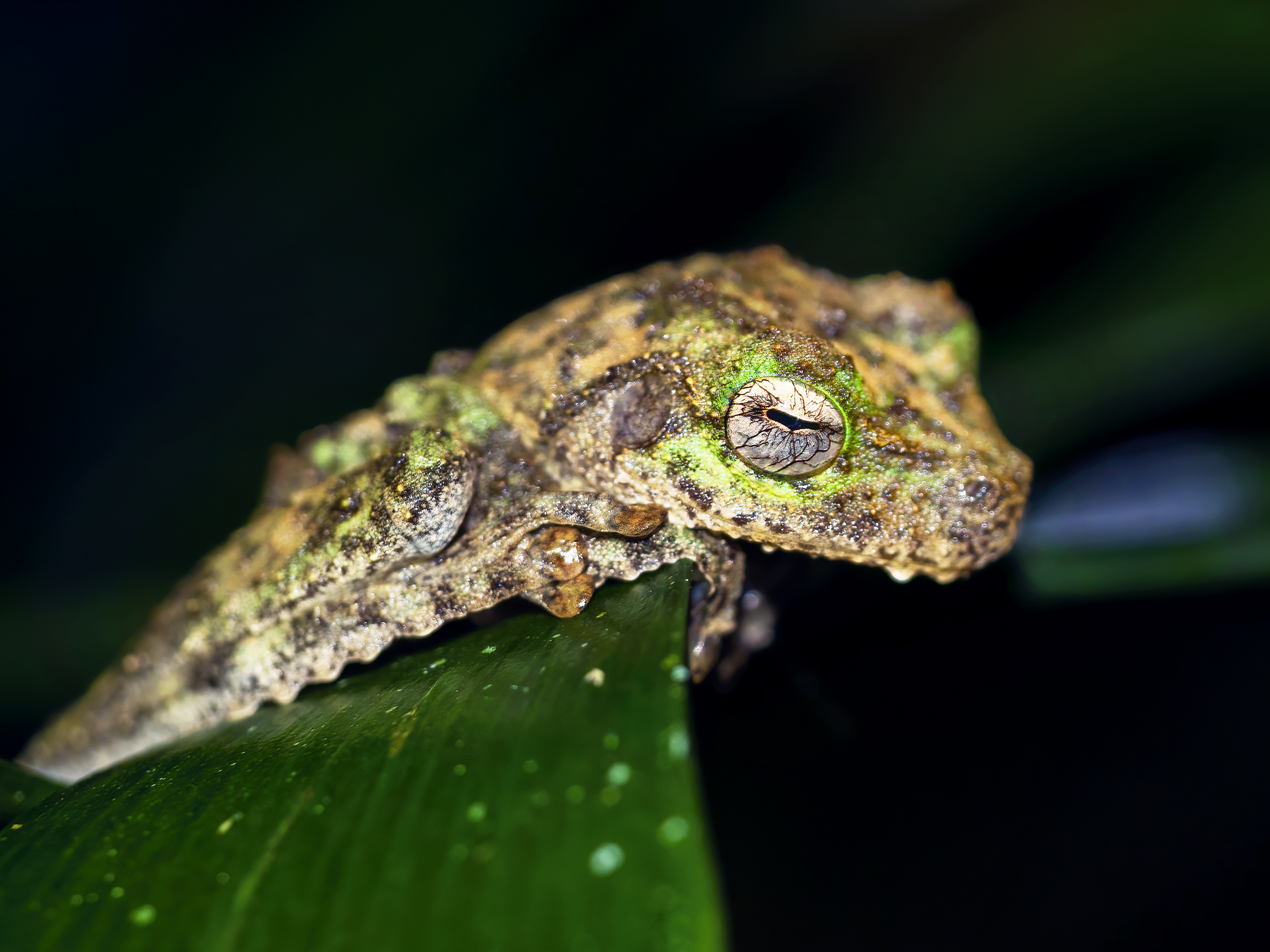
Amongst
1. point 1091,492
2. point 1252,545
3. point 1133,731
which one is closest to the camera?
point 1252,545

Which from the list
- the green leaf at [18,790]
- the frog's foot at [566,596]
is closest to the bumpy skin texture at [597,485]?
the frog's foot at [566,596]

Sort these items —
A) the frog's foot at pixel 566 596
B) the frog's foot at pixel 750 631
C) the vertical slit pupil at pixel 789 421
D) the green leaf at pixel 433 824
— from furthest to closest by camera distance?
the frog's foot at pixel 750 631
the vertical slit pupil at pixel 789 421
the frog's foot at pixel 566 596
the green leaf at pixel 433 824

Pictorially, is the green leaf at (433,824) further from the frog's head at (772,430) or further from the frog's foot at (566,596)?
the frog's head at (772,430)

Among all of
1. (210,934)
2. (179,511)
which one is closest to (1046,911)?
(210,934)

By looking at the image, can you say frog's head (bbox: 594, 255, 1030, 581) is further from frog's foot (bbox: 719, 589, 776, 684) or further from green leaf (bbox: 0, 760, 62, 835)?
green leaf (bbox: 0, 760, 62, 835)

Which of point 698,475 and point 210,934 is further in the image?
point 698,475

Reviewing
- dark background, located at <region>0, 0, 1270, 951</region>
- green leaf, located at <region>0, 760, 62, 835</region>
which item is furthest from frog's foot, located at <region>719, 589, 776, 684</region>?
green leaf, located at <region>0, 760, 62, 835</region>

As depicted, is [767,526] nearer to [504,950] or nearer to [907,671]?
[504,950]

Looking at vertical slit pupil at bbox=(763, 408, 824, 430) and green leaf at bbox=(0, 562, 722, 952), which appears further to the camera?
vertical slit pupil at bbox=(763, 408, 824, 430)
